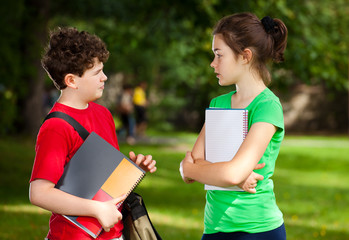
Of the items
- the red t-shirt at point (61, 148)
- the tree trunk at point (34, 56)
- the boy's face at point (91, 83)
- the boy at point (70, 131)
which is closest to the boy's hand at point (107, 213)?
the boy at point (70, 131)

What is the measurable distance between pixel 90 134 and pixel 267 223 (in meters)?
0.86

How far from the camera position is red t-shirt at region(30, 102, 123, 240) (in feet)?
7.24

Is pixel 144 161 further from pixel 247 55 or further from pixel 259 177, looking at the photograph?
pixel 247 55

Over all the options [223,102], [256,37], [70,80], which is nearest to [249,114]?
[223,102]

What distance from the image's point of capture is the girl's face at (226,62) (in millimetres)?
2436

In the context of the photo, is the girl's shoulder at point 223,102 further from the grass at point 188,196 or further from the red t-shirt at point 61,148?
the grass at point 188,196

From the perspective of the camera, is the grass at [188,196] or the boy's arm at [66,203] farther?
the grass at [188,196]

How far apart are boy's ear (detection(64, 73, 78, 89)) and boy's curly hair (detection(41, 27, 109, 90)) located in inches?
0.5

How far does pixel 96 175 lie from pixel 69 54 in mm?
516

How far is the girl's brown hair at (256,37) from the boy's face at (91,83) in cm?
54

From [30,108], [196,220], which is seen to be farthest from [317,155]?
[196,220]

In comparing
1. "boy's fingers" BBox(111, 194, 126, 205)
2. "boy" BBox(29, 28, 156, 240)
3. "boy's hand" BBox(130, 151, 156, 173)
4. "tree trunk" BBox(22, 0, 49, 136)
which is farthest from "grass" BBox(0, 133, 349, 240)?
"boy's fingers" BBox(111, 194, 126, 205)

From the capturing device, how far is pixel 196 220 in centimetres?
776

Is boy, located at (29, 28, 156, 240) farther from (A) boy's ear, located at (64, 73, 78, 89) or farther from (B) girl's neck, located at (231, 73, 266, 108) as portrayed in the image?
(B) girl's neck, located at (231, 73, 266, 108)
